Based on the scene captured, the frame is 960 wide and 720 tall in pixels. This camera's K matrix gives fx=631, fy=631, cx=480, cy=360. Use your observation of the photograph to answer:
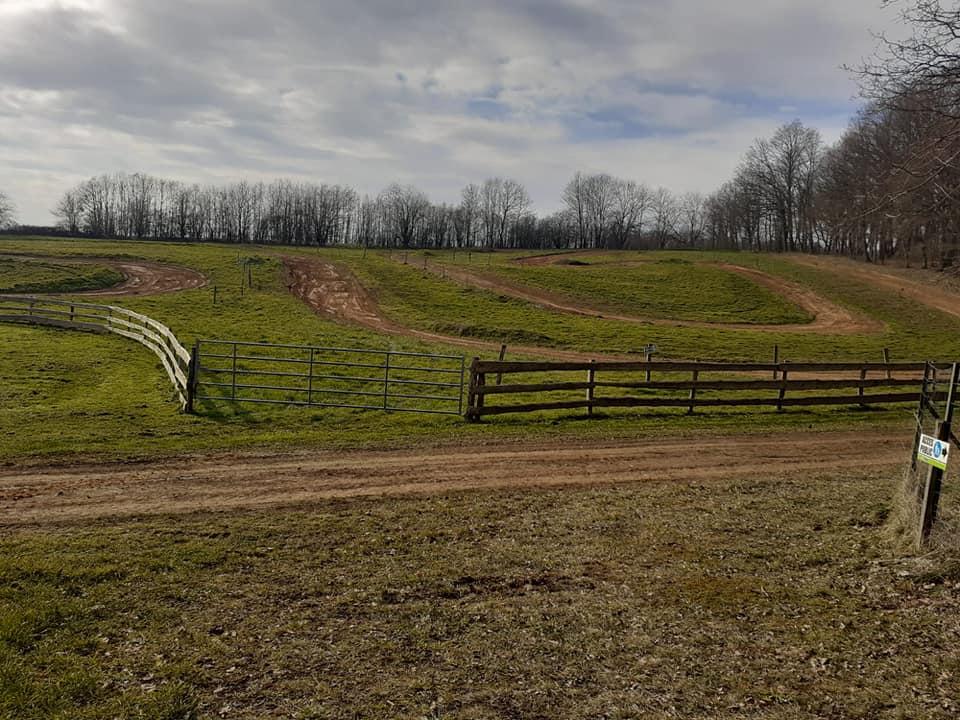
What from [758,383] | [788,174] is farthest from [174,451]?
[788,174]

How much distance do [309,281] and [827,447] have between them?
39714mm

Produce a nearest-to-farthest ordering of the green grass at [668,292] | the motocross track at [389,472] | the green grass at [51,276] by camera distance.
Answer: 1. the motocross track at [389,472]
2. the green grass at [51,276]
3. the green grass at [668,292]

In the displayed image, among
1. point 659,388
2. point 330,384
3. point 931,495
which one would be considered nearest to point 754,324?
point 659,388

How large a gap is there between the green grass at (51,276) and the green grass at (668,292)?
28.9 metres

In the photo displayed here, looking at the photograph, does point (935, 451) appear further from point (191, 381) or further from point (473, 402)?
point (191, 381)

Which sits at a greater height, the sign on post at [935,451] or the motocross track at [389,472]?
the sign on post at [935,451]

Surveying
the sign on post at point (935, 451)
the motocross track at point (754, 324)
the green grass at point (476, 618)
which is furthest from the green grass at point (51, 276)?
the sign on post at point (935, 451)

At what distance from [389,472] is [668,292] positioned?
39.2 meters

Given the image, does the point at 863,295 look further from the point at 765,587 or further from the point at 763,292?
the point at 765,587

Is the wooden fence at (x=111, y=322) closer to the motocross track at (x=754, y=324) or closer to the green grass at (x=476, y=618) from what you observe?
the green grass at (x=476, y=618)

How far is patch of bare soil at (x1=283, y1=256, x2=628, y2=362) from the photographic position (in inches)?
1131

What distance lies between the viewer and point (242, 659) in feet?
17.3

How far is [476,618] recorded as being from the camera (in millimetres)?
6035

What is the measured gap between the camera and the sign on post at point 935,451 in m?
6.66
